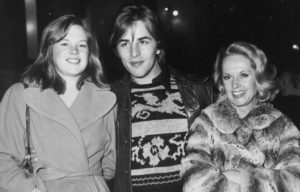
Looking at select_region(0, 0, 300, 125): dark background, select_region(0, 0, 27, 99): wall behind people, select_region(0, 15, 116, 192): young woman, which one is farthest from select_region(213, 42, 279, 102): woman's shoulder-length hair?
select_region(0, 0, 27, 99): wall behind people

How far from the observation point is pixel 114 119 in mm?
2912

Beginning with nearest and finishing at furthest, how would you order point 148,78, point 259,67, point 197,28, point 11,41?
point 259,67 < point 148,78 < point 11,41 < point 197,28

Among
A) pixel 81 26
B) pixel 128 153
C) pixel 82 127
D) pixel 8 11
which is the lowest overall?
pixel 128 153

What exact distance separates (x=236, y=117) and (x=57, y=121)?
133 centimetres

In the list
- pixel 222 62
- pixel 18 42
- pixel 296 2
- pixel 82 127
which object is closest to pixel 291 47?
pixel 296 2

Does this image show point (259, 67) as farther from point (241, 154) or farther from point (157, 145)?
point (157, 145)

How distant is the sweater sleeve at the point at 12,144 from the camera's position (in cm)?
233

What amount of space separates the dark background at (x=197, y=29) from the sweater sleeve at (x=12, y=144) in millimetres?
2051

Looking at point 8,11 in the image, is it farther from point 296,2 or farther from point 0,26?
point 296,2

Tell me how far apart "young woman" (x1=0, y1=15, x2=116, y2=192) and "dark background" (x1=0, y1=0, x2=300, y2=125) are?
1.78 metres

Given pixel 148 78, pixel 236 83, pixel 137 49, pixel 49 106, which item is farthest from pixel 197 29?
pixel 49 106

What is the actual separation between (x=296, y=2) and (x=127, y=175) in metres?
5.69

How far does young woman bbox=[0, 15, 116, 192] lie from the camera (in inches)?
94.5

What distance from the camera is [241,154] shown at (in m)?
2.53
